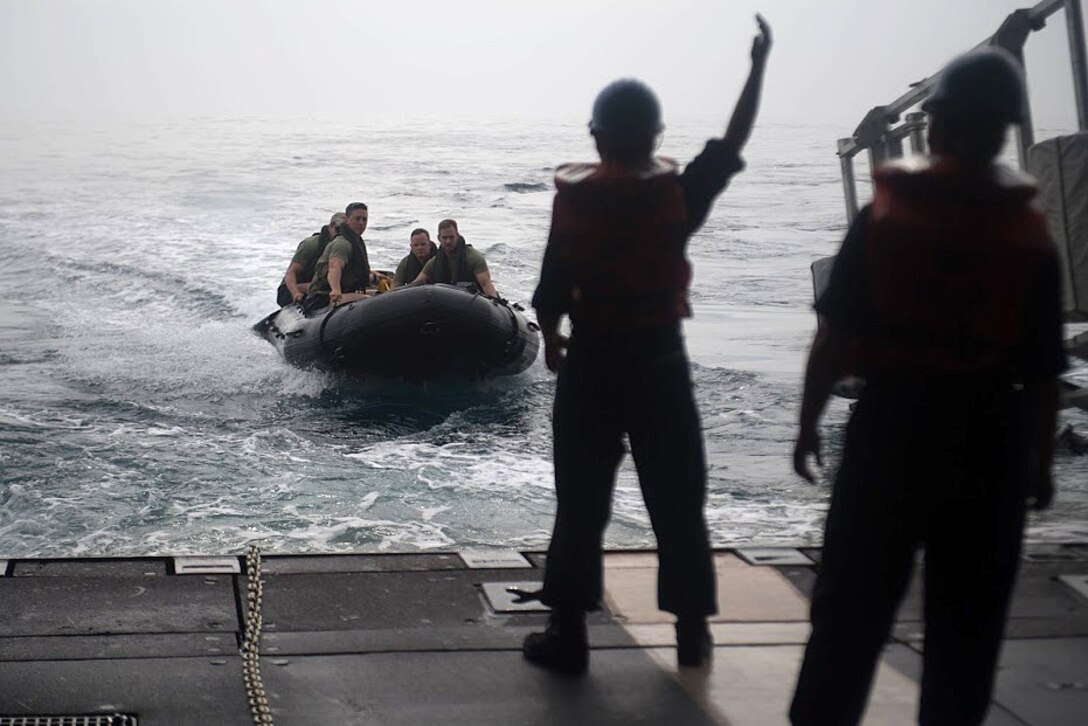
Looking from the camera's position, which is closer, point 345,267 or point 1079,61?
point 1079,61

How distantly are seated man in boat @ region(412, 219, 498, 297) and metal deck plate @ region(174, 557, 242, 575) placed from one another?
26.6 ft

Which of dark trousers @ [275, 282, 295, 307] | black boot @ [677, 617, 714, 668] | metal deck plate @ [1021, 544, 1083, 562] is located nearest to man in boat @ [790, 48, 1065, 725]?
black boot @ [677, 617, 714, 668]

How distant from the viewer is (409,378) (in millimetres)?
13047

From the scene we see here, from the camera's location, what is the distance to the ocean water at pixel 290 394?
886 cm

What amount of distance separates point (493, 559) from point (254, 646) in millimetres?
1304

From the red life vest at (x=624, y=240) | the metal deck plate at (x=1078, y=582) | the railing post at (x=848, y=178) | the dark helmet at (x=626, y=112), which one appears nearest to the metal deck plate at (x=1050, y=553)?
the metal deck plate at (x=1078, y=582)

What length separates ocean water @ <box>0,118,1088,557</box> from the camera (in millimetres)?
8859

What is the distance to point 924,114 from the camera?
8570 mm

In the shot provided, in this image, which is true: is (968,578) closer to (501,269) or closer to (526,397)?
(526,397)

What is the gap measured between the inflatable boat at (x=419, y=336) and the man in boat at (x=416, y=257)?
590 millimetres

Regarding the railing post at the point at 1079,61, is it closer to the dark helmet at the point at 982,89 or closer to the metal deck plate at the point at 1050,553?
the metal deck plate at the point at 1050,553

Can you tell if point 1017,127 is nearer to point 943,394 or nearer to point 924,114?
point 924,114

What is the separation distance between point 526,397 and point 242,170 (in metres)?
28.3

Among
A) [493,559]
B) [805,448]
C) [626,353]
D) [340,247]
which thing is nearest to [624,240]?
[626,353]
